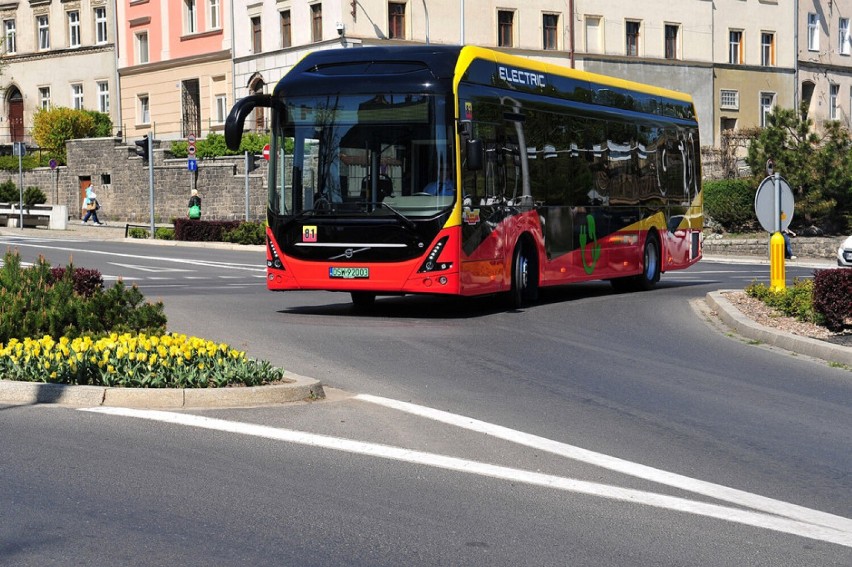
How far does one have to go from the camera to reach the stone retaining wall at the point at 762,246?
1655 inches

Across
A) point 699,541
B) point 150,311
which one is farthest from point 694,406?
point 150,311

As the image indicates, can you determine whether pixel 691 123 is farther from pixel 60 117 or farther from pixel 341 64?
pixel 60 117

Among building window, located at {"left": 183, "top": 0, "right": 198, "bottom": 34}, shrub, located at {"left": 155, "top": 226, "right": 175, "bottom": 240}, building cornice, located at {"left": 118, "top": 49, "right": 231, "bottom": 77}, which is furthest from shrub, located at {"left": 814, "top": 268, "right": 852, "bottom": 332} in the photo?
building window, located at {"left": 183, "top": 0, "right": 198, "bottom": 34}

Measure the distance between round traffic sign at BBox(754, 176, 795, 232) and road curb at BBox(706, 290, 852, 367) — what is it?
1220 millimetres

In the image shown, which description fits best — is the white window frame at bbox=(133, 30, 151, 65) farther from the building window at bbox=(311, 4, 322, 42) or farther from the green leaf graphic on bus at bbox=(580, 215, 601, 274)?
the green leaf graphic on bus at bbox=(580, 215, 601, 274)

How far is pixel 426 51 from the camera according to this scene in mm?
17266

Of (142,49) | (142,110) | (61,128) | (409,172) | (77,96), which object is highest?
(142,49)

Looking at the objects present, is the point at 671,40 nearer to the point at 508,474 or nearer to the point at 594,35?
the point at 594,35

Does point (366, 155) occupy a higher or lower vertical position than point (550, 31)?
lower

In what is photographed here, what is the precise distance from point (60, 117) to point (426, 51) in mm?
51079

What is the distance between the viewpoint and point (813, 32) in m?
71.7

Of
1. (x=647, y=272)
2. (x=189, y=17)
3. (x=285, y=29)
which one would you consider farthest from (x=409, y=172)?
(x=189, y=17)

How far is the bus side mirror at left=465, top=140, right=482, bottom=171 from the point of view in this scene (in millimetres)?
16719

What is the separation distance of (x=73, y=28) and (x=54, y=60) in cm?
196
